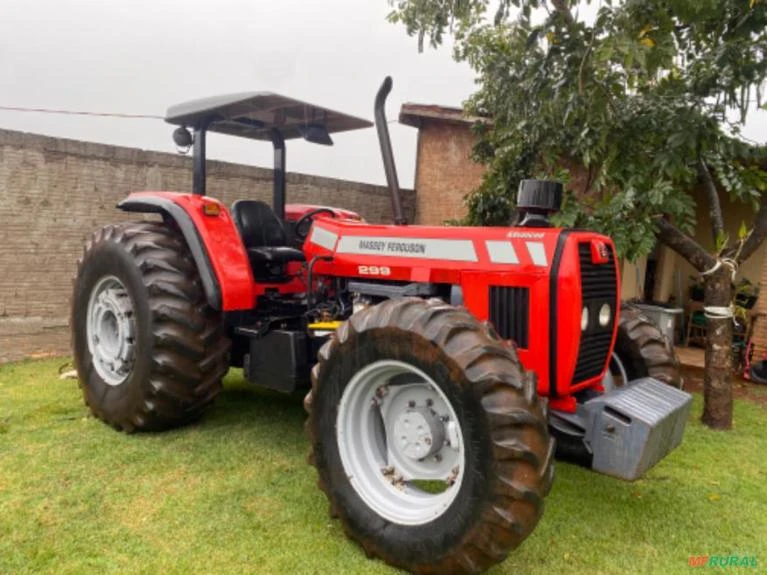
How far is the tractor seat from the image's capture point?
391 centimetres

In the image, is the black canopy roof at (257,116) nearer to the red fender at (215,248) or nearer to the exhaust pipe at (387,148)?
the red fender at (215,248)

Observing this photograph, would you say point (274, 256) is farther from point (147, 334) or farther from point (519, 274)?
point (519, 274)

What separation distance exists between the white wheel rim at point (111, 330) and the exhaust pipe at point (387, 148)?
1724 mm

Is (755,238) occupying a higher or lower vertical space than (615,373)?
higher

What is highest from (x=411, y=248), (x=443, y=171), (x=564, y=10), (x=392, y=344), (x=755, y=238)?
(x=564, y=10)


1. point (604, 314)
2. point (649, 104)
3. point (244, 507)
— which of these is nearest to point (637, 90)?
point (649, 104)

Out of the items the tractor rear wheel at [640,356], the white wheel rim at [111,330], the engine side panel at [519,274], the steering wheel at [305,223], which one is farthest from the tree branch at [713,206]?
the white wheel rim at [111,330]

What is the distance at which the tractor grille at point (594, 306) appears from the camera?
2.77 meters

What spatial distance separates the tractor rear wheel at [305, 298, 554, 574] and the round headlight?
86 cm

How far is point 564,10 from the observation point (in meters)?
4.17

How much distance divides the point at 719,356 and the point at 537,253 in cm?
270

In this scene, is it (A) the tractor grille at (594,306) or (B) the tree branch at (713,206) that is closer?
(A) the tractor grille at (594,306)

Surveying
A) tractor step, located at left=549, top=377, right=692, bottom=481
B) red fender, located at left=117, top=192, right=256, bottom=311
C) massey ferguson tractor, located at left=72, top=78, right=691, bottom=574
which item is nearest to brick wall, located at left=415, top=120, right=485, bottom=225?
massey ferguson tractor, located at left=72, top=78, right=691, bottom=574

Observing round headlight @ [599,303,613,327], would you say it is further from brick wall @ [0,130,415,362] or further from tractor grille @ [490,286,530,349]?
brick wall @ [0,130,415,362]
